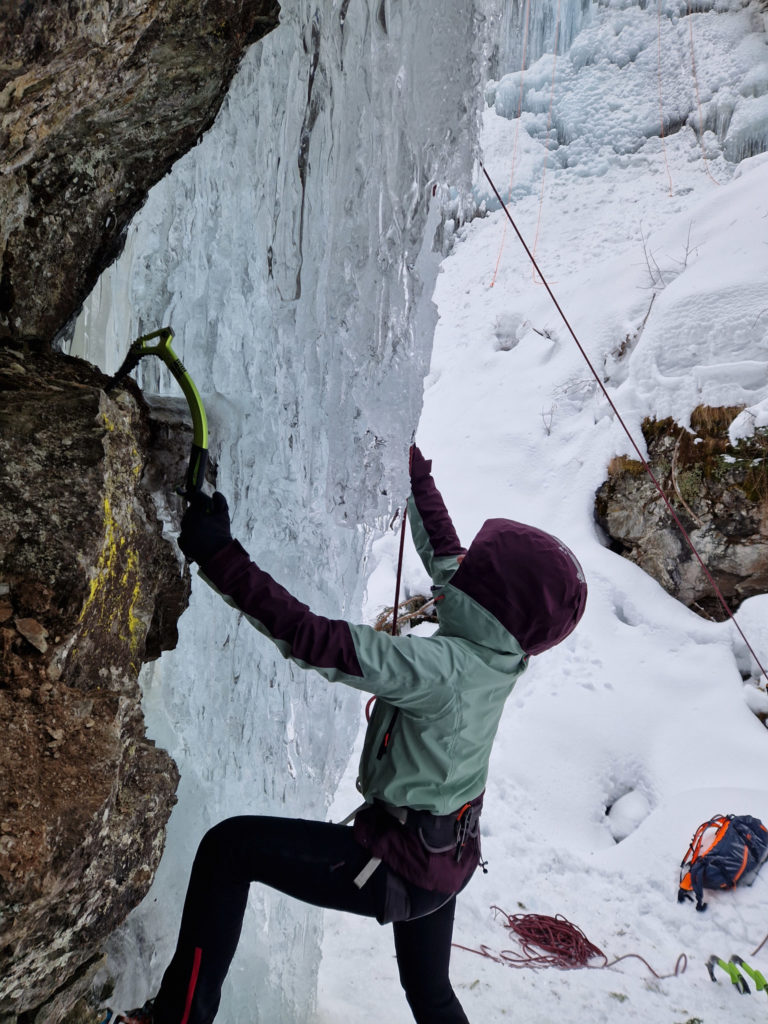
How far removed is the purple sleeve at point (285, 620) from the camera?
1352 millimetres

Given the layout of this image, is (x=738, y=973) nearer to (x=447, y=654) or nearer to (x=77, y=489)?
(x=447, y=654)

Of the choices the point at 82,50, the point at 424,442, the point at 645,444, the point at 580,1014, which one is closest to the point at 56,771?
the point at 82,50

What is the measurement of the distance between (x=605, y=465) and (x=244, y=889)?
5.78 meters

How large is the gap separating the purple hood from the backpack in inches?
115

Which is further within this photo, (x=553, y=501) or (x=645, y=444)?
(x=553, y=501)

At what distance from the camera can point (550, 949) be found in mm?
3566

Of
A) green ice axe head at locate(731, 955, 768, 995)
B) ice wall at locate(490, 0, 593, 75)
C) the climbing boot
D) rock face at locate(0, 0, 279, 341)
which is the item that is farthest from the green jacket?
ice wall at locate(490, 0, 593, 75)

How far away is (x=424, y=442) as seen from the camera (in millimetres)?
9234

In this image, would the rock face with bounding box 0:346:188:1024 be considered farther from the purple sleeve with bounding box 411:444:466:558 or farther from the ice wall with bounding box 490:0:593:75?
the ice wall with bounding box 490:0:593:75

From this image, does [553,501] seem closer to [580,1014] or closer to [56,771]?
[580,1014]

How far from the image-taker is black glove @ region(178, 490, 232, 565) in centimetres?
140

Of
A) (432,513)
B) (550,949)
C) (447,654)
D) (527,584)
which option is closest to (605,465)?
(550,949)

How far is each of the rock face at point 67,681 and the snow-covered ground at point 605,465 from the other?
6.42 ft

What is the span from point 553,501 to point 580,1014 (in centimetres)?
447
